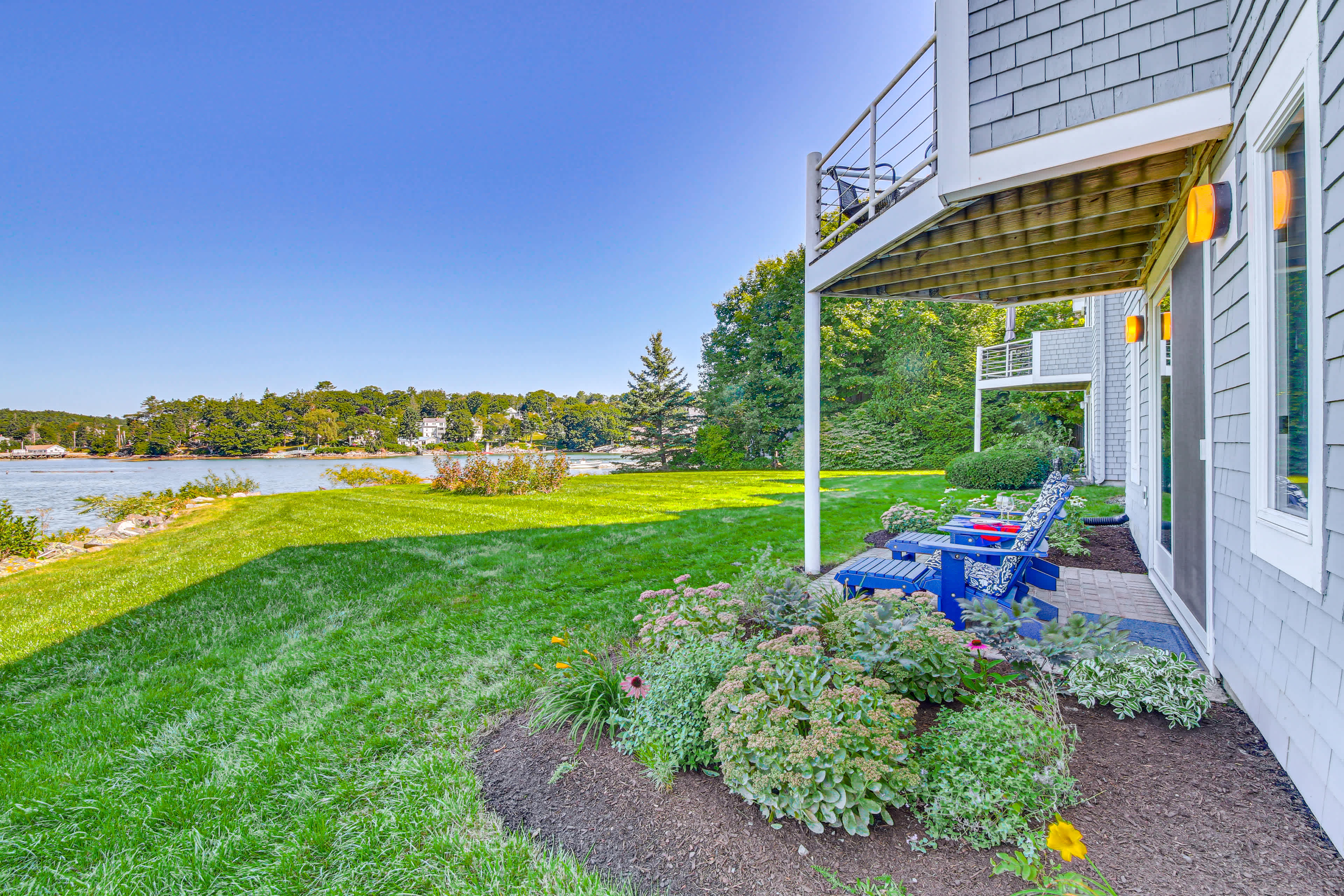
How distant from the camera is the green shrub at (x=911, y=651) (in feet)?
7.50

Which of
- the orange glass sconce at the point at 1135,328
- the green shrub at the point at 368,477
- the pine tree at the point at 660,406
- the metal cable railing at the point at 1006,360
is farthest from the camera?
the pine tree at the point at 660,406

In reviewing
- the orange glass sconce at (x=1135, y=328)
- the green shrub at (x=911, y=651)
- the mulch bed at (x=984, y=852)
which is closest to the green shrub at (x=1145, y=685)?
the mulch bed at (x=984, y=852)

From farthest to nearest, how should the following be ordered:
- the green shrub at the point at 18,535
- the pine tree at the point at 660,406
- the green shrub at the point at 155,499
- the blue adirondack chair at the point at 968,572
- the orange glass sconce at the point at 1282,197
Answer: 1. the pine tree at the point at 660,406
2. the green shrub at the point at 155,499
3. the green shrub at the point at 18,535
4. the blue adirondack chair at the point at 968,572
5. the orange glass sconce at the point at 1282,197

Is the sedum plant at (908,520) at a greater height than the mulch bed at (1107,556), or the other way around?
the sedum plant at (908,520)

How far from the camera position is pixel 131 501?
10.3m

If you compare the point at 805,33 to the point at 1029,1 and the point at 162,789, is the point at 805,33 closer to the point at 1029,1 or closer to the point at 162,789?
the point at 1029,1

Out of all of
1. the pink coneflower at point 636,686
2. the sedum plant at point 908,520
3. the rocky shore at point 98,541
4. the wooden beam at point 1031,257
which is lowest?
the rocky shore at point 98,541

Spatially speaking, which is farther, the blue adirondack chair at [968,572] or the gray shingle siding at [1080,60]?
the blue adirondack chair at [968,572]

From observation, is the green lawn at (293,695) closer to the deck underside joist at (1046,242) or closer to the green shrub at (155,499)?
the deck underside joist at (1046,242)

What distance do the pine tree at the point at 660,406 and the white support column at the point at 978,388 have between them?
12874 mm

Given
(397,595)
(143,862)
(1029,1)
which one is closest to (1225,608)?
(1029,1)

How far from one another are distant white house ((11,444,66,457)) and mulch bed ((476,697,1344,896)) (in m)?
21.3

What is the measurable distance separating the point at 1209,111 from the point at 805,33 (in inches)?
317

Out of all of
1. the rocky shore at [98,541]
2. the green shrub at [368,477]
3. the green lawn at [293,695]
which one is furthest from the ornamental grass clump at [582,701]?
the green shrub at [368,477]
